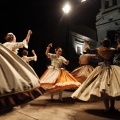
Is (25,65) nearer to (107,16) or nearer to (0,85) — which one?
(0,85)

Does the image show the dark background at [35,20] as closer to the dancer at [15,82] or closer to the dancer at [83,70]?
the dancer at [83,70]

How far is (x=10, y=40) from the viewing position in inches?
162

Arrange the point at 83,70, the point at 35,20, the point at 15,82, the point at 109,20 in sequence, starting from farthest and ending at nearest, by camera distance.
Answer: the point at 109,20 → the point at 35,20 → the point at 83,70 → the point at 15,82

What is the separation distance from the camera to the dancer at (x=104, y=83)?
13.7ft

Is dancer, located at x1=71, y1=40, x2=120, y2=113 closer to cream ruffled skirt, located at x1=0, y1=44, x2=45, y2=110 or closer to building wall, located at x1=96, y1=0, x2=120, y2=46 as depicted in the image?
cream ruffled skirt, located at x1=0, y1=44, x2=45, y2=110

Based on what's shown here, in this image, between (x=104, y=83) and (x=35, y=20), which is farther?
(x=35, y=20)

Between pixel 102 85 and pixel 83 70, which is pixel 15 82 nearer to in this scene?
pixel 102 85

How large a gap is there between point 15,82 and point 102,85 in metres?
2.93

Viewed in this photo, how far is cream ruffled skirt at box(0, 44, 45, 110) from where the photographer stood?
160 cm

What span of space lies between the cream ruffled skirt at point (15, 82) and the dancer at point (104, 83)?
2523mm

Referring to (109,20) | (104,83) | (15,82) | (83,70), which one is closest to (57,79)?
(83,70)

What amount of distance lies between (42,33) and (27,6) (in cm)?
338

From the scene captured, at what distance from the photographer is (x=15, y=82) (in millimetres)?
1689

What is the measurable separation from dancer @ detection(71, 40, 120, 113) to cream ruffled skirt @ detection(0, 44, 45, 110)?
2523 millimetres
